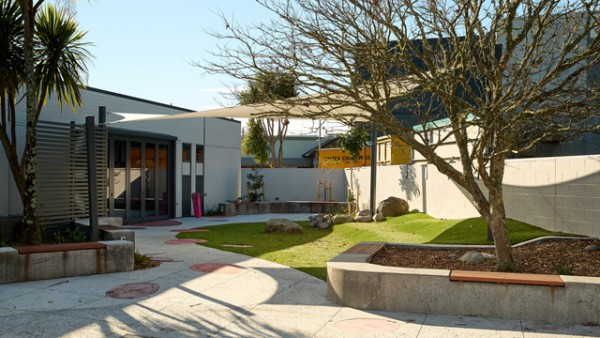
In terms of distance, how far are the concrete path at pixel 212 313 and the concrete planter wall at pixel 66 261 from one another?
0.19 metres

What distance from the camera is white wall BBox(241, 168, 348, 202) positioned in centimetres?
2511

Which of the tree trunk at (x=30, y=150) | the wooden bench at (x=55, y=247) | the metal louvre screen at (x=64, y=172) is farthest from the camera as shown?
the metal louvre screen at (x=64, y=172)

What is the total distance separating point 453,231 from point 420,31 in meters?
5.46

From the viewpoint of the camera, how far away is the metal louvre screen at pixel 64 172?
880 centimetres

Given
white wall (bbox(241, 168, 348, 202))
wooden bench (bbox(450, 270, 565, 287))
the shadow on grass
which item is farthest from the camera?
white wall (bbox(241, 168, 348, 202))

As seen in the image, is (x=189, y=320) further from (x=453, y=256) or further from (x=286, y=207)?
(x=286, y=207)

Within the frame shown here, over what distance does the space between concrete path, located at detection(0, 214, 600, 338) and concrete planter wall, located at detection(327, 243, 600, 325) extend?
114 millimetres

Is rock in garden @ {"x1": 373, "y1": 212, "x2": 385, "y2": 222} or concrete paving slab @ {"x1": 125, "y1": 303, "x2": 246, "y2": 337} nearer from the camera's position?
concrete paving slab @ {"x1": 125, "y1": 303, "x2": 246, "y2": 337}

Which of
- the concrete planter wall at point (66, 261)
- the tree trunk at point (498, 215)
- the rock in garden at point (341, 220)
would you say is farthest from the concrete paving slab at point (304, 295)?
the rock in garden at point (341, 220)

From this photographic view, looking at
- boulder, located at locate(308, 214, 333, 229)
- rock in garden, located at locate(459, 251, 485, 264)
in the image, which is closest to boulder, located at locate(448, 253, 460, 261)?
rock in garden, located at locate(459, 251, 485, 264)

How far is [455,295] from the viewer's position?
553 cm

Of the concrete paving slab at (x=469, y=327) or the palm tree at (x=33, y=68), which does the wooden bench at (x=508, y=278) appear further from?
the palm tree at (x=33, y=68)

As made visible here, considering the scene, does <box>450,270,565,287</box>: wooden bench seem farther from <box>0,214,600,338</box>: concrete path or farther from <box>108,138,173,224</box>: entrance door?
<box>108,138,173,224</box>: entrance door

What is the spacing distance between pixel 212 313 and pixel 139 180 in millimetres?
11928
